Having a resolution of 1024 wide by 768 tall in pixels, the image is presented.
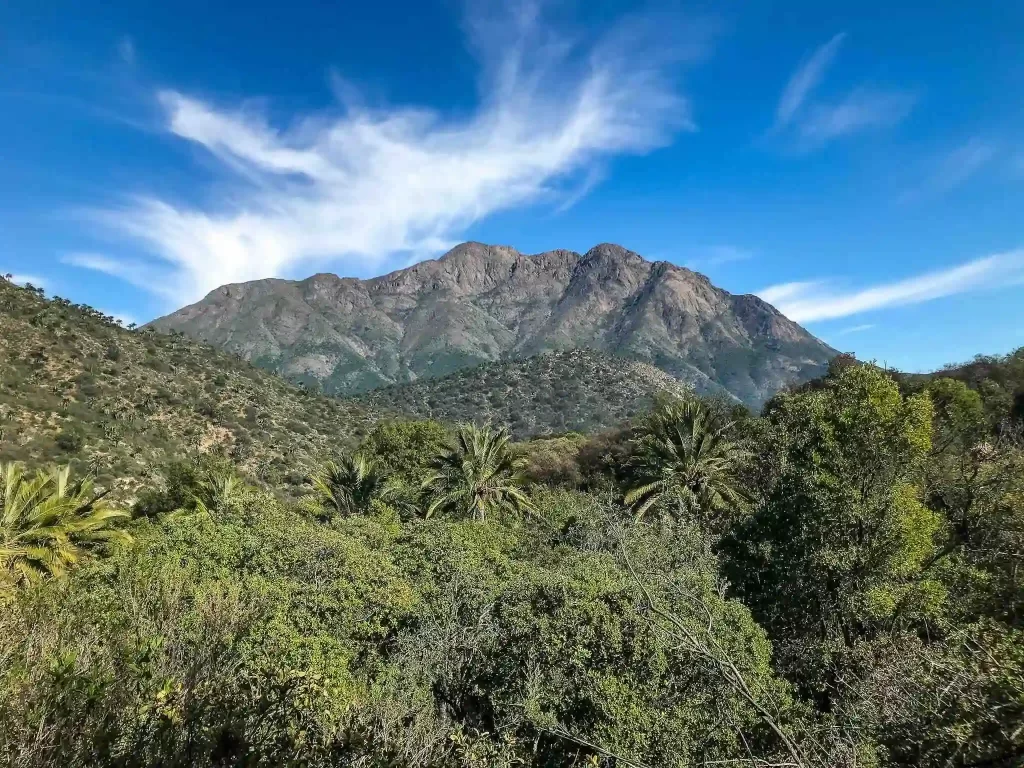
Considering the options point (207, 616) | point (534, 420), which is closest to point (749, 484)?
point (207, 616)

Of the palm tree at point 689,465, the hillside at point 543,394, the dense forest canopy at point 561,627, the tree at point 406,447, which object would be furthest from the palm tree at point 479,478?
the hillside at point 543,394

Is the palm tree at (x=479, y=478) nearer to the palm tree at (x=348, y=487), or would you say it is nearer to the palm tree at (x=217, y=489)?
the palm tree at (x=348, y=487)

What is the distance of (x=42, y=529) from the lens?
1583cm

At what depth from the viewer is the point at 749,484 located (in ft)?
89.7

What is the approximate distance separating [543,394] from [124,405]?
280 ft

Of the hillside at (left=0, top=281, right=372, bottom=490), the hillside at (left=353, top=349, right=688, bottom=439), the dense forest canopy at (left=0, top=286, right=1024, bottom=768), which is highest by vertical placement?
the hillside at (left=353, top=349, right=688, bottom=439)

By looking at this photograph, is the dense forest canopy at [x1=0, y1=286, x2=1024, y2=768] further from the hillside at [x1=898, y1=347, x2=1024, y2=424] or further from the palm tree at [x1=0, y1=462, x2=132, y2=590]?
the hillside at [x1=898, y1=347, x2=1024, y2=424]

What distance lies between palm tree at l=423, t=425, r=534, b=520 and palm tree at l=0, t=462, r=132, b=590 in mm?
11680

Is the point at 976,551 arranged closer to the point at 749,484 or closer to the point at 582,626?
the point at 582,626

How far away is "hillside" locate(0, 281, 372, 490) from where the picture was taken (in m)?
34.9

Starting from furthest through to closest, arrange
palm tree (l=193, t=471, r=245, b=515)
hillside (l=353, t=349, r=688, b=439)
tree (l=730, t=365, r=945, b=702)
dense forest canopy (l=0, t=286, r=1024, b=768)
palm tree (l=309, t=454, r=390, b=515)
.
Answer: hillside (l=353, t=349, r=688, b=439) < palm tree (l=309, t=454, r=390, b=515) < palm tree (l=193, t=471, r=245, b=515) < tree (l=730, t=365, r=945, b=702) < dense forest canopy (l=0, t=286, r=1024, b=768)

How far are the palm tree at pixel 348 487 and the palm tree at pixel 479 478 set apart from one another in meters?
3.80

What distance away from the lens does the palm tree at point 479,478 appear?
2436 centimetres

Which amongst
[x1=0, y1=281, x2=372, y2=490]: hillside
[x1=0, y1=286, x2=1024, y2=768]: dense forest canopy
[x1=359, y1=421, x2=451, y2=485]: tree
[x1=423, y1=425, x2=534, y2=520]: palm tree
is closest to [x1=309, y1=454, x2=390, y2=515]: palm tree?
[x1=423, y1=425, x2=534, y2=520]: palm tree
